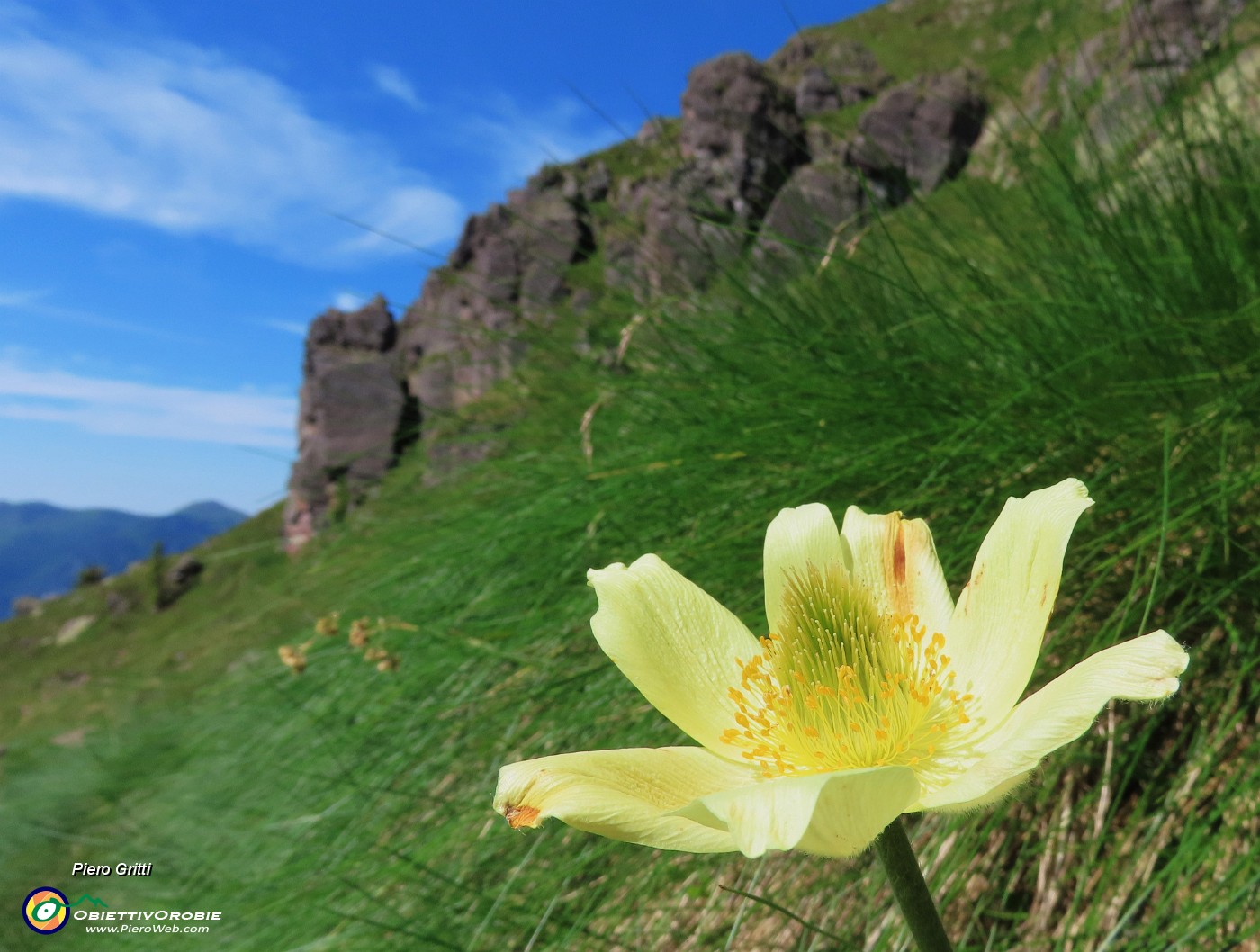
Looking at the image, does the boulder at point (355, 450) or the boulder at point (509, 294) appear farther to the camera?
the boulder at point (355, 450)

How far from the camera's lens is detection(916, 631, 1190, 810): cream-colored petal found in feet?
1.16

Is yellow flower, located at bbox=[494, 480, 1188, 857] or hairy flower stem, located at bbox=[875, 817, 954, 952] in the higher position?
yellow flower, located at bbox=[494, 480, 1188, 857]

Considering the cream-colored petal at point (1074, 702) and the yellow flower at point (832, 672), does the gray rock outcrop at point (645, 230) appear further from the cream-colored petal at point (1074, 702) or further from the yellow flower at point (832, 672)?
the cream-colored petal at point (1074, 702)

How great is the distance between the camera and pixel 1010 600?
48 centimetres

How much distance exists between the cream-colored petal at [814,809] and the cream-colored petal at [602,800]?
0.03 m

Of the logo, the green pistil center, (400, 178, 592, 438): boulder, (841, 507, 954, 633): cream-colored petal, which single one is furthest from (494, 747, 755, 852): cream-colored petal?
the logo

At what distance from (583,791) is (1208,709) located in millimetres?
1168

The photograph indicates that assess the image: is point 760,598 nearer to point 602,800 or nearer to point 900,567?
point 900,567

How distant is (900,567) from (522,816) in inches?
12.8

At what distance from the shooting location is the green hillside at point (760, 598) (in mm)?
1065

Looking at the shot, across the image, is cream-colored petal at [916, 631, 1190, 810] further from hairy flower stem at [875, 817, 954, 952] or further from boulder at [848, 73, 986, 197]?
boulder at [848, 73, 986, 197]

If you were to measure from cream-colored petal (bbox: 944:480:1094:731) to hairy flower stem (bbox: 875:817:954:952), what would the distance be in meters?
0.12

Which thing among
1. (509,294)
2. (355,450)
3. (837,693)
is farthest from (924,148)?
(837,693)

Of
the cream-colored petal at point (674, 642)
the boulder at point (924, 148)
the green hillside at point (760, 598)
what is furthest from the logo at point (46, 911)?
the boulder at point (924, 148)
